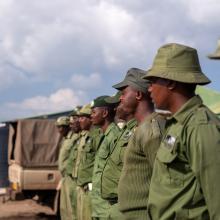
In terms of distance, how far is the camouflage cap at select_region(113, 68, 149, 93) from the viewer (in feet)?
15.4

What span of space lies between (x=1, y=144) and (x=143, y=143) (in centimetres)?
1132

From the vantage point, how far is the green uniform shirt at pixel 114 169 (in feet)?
16.7

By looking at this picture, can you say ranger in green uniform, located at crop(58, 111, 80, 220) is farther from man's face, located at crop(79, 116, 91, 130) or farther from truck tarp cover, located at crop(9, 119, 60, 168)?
truck tarp cover, located at crop(9, 119, 60, 168)

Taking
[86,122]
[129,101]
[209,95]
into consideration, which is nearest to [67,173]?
[86,122]

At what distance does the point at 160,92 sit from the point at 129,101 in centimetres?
131

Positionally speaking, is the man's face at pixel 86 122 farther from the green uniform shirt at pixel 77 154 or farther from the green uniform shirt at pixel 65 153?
the green uniform shirt at pixel 65 153

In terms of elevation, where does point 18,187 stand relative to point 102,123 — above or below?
below

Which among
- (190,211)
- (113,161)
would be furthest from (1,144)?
(190,211)

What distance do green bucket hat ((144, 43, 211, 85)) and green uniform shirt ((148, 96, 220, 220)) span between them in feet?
0.54

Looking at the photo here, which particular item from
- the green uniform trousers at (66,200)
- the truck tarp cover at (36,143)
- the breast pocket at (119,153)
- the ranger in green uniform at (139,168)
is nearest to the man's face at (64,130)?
the truck tarp cover at (36,143)

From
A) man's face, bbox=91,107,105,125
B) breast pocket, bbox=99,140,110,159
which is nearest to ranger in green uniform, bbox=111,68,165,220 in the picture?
breast pocket, bbox=99,140,110,159

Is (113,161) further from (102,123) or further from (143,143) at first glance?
(102,123)

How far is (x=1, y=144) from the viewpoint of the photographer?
14.8 m

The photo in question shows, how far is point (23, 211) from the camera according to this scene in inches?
566
